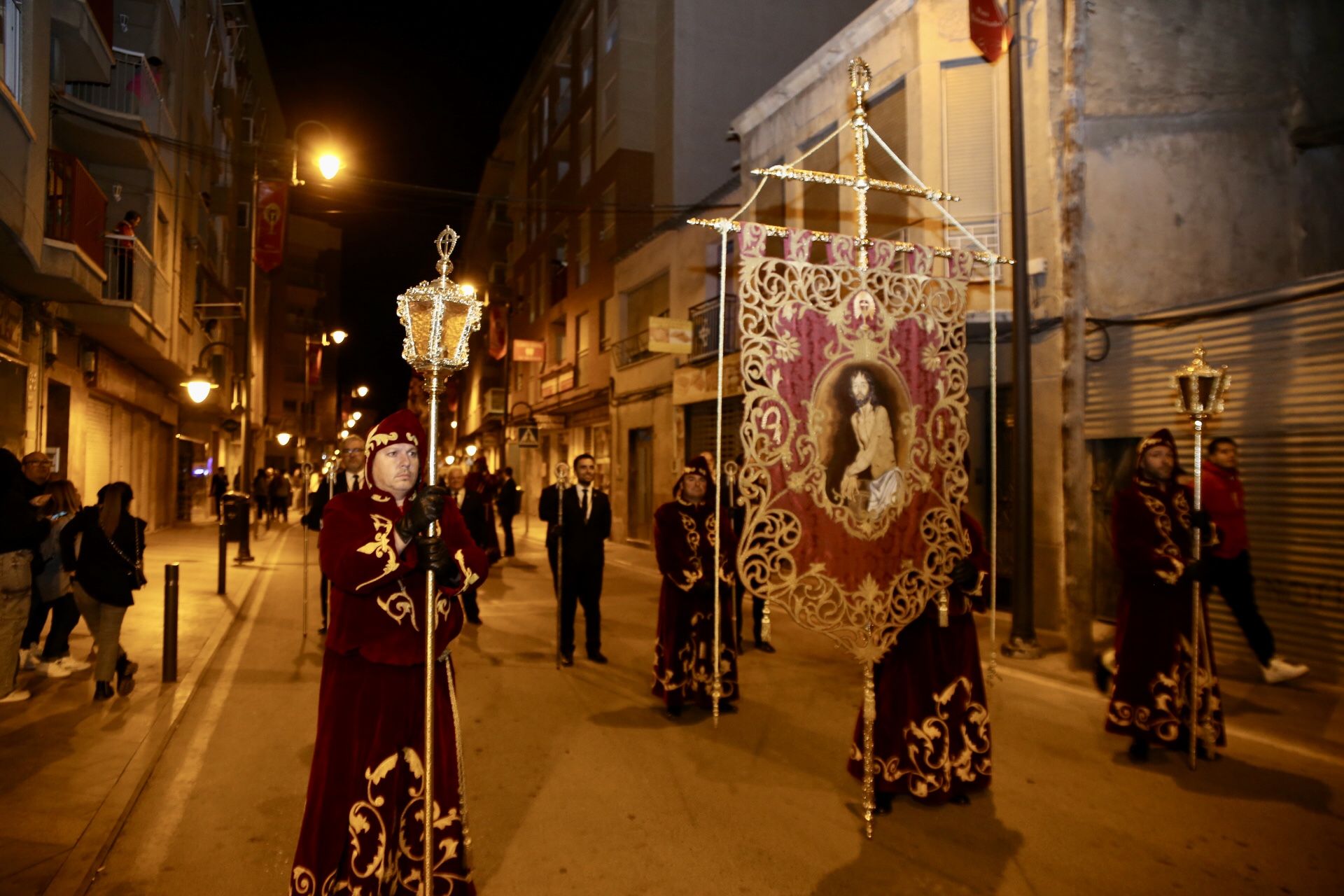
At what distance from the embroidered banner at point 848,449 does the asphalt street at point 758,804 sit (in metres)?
1.10

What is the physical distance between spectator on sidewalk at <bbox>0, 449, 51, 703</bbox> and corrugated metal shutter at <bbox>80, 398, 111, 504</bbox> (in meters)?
10.7

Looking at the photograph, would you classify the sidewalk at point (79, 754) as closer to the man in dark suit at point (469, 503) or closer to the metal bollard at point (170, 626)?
the metal bollard at point (170, 626)

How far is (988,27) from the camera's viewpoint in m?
10.3

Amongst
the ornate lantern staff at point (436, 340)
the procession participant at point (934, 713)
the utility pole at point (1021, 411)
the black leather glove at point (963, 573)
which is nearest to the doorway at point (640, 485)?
the utility pole at point (1021, 411)

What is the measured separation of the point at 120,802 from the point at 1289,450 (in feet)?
31.4

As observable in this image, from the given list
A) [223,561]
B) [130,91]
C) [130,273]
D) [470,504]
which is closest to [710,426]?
[470,504]

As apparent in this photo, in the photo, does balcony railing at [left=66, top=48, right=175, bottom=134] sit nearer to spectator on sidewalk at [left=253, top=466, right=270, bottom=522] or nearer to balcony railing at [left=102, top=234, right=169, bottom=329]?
balcony railing at [left=102, top=234, right=169, bottom=329]

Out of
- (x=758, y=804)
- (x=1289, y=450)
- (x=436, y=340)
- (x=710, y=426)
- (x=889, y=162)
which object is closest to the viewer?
(x=436, y=340)

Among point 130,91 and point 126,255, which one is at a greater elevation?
point 130,91

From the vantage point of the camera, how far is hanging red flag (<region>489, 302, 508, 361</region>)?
100 feet

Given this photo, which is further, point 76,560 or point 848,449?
point 76,560

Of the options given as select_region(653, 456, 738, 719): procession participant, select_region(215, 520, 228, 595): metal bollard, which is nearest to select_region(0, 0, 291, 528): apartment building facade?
select_region(215, 520, 228, 595): metal bollard

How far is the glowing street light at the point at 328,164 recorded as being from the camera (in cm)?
1266

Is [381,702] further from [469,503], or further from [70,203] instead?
[70,203]
